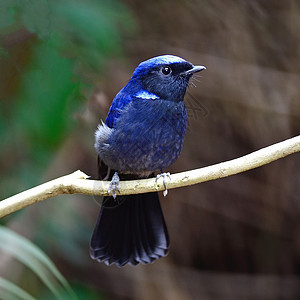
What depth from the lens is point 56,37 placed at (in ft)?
10.2

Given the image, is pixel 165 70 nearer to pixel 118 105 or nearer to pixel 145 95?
pixel 145 95

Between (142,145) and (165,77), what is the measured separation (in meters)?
0.35

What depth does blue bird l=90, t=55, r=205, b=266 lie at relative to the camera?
2.64 metres

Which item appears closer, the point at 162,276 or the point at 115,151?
the point at 115,151

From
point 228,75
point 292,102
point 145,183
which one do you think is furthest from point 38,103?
point 292,102

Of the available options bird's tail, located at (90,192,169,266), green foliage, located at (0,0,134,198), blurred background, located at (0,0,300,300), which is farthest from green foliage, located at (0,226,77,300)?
blurred background, located at (0,0,300,300)

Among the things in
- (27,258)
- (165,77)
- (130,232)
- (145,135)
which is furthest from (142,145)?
(27,258)

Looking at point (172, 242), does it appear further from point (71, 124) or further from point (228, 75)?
point (71, 124)

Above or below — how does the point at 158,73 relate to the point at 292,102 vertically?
below

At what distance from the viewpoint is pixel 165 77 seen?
2.69 meters

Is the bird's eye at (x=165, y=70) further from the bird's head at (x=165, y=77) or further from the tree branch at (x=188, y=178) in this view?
the tree branch at (x=188, y=178)

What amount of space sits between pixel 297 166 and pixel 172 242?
1.20m

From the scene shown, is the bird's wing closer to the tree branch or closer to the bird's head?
the bird's head

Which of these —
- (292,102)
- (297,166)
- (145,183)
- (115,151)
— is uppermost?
(292,102)
